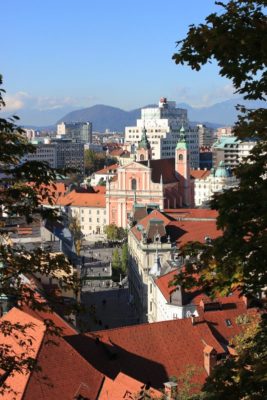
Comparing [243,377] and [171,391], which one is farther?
[171,391]

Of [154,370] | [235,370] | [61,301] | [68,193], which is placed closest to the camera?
[235,370]

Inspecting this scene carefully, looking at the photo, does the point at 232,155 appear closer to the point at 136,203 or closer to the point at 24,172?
the point at 136,203

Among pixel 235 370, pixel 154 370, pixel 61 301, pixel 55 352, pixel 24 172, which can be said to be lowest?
pixel 154 370

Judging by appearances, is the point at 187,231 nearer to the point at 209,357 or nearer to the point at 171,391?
the point at 209,357

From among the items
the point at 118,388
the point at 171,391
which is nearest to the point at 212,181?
the point at 118,388

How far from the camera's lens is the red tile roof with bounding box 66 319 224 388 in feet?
97.9

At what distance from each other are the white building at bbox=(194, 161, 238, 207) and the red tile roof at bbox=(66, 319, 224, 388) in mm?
94240

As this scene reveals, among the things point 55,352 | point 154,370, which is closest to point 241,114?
point 55,352

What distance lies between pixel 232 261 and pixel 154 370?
20927 mm

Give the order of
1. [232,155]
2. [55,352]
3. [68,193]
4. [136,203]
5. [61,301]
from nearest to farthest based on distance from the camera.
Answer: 1. [61,301]
2. [55,352]
3. [136,203]
4. [68,193]
5. [232,155]

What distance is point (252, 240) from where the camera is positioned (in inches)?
433

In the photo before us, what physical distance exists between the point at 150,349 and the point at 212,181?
108m

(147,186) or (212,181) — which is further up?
(147,186)

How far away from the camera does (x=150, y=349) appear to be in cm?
3178
